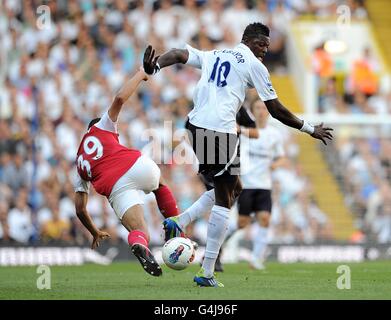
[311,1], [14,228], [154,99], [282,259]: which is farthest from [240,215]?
[311,1]

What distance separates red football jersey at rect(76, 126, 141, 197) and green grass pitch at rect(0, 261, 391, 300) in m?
1.22

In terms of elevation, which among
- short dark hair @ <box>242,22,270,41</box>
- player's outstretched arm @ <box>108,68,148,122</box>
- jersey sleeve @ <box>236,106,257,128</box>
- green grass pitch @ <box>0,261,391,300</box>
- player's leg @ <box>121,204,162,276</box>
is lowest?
green grass pitch @ <box>0,261,391,300</box>

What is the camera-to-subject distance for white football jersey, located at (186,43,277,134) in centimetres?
1168

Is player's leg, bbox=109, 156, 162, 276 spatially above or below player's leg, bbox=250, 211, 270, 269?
above

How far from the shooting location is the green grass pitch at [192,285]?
10789 millimetres

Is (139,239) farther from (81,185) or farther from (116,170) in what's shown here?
(81,185)

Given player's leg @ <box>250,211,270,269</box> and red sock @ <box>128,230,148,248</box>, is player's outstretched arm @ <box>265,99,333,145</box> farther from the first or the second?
player's leg @ <box>250,211,270,269</box>

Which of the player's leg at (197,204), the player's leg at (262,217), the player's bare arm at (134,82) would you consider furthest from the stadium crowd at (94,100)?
the player's bare arm at (134,82)

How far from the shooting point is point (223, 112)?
1173 centimetres

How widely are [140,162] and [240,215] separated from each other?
524 centimetres

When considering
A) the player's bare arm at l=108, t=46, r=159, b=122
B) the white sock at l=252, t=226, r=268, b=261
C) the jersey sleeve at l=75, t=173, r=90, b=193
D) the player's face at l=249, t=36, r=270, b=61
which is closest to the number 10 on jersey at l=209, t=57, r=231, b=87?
the player's face at l=249, t=36, r=270, b=61
